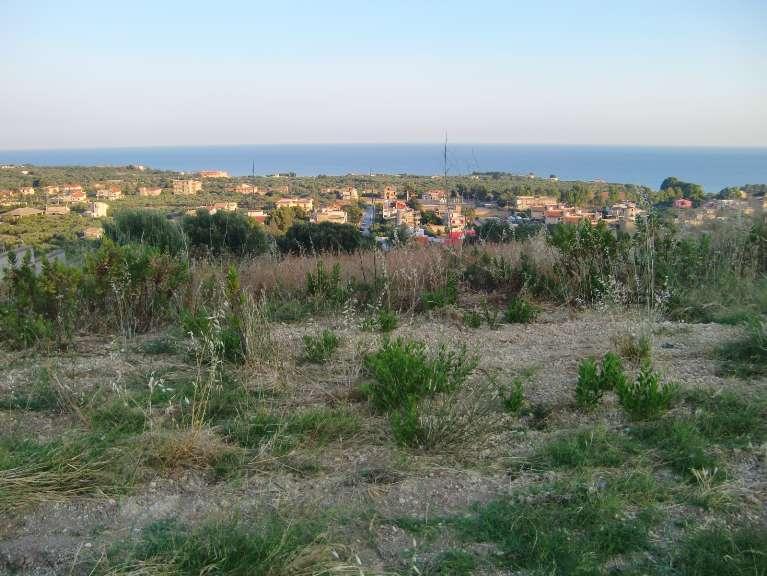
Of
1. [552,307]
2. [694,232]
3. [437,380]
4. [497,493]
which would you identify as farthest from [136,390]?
[694,232]

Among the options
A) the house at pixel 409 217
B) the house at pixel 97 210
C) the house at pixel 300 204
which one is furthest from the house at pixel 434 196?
the house at pixel 97 210

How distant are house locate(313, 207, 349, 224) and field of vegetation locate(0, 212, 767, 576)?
750 cm

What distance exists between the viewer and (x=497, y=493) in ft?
9.18

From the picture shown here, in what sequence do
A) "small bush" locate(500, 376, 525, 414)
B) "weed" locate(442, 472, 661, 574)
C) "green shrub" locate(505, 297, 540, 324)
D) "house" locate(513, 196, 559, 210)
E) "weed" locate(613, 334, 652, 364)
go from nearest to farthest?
"weed" locate(442, 472, 661, 574), "small bush" locate(500, 376, 525, 414), "weed" locate(613, 334, 652, 364), "green shrub" locate(505, 297, 540, 324), "house" locate(513, 196, 559, 210)

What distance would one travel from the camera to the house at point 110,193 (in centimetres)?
1948

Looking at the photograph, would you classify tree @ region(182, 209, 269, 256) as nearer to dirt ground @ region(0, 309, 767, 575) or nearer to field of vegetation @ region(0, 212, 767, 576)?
field of vegetation @ region(0, 212, 767, 576)

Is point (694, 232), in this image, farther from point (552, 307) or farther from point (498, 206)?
point (498, 206)

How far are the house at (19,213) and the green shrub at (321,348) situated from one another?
10.4m

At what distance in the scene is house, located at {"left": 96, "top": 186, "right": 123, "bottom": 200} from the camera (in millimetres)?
19477

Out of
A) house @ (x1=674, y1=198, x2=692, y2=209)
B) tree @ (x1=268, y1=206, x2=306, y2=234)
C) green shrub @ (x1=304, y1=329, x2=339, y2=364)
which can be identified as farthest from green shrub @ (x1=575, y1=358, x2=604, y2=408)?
tree @ (x1=268, y1=206, x2=306, y2=234)

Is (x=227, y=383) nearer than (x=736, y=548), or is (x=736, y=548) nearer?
(x=736, y=548)

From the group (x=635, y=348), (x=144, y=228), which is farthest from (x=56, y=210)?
(x=635, y=348)

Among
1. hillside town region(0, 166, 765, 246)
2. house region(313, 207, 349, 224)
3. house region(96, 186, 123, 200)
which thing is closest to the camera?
hillside town region(0, 166, 765, 246)

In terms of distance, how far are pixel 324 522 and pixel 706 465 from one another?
173cm
